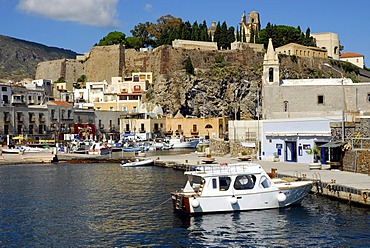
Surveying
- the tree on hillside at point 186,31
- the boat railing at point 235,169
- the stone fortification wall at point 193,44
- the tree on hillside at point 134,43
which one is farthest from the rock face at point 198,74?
the boat railing at point 235,169

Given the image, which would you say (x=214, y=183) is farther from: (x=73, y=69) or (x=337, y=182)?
(x=73, y=69)

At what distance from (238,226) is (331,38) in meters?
113

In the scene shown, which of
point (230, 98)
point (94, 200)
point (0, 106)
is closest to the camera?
point (94, 200)

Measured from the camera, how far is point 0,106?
258ft

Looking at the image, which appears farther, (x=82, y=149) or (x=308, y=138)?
(x=82, y=149)

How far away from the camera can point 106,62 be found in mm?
108750

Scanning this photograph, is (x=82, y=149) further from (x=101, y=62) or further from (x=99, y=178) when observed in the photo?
(x=101, y=62)

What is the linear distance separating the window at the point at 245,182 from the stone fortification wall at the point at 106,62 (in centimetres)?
8391

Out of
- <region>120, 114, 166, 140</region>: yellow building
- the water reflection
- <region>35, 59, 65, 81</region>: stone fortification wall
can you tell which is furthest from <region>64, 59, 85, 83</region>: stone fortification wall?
the water reflection

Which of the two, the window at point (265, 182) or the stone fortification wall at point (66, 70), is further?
the stone fortification wall at point (66, 70)

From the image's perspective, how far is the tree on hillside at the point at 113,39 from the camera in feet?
377

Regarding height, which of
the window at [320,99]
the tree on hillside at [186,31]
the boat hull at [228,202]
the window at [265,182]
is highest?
the tree on hillside at [186,31]

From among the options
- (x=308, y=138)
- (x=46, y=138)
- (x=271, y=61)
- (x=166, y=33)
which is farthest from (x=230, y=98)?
(x=308, y=138)

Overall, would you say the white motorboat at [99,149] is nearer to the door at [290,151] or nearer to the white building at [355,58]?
the door at [290,151]
